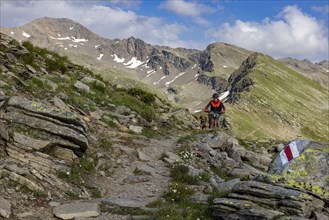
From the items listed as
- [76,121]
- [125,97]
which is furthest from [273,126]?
[76,121]

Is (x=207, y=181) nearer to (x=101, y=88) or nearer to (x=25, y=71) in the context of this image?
(x=25, y=71)

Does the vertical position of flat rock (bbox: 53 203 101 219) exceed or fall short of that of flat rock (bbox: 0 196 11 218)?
it falls short

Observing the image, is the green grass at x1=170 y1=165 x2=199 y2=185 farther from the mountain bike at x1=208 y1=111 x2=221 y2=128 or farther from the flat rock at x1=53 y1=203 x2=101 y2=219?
the mountain bike at x1=208 y1=111 x2=221 y2=128

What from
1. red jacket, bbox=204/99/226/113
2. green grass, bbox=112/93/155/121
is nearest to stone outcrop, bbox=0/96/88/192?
green grass, bbox=112/93/155/121

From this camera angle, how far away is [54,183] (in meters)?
11.9

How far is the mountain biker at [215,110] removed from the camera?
28.5m

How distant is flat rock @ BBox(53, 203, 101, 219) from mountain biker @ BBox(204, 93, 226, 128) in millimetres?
18664

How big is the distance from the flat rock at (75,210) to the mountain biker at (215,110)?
1866 centimetres

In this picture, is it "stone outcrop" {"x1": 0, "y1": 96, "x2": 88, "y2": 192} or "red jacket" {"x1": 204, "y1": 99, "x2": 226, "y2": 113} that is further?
"red jacket" {"x1": 204, "y1": 99, "x2": 226, "y2": 113}

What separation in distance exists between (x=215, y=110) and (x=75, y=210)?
19852 mm

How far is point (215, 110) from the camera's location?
28.9 meters

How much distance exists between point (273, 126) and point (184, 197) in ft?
628

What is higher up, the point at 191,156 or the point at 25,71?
the point at 25,71

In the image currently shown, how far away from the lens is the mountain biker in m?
28.5
